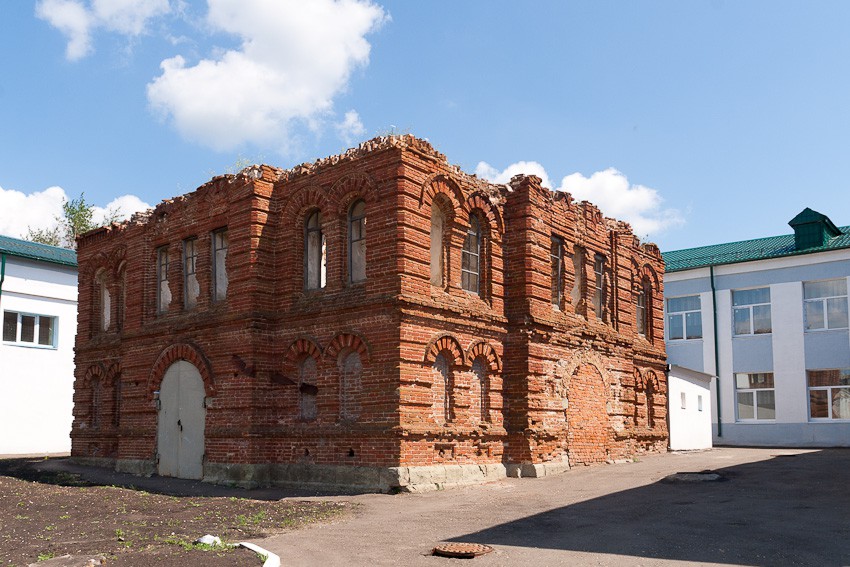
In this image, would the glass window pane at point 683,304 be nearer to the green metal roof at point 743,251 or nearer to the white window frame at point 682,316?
the white window frame at point 682,316

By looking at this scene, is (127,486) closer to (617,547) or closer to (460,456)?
(460,456)

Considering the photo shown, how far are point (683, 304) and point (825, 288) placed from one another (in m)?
5.89

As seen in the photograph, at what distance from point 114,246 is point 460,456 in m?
13.6

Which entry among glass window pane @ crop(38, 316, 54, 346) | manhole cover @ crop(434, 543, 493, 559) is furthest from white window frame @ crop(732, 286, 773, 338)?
glass window pane @ crop(38, 316, 54, 346)

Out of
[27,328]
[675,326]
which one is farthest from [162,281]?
[675,326]

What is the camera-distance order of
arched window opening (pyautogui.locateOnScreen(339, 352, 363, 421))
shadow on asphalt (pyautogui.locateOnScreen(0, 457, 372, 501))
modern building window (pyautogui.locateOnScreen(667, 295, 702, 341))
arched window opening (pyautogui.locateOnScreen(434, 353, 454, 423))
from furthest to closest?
1. modern building window (pyautogui.locateOnScreen(667, 295, 702, 341))
2. arched window opening (pyautogui.locateOnScreen(434, 353, 454, 423))
3. arched window opening (pyautogui.locateOnScreen(339, 352, 363, 421))
4. shadow on asphalt (pyautogui.locateOnScreen(0, 457, 372, 501))

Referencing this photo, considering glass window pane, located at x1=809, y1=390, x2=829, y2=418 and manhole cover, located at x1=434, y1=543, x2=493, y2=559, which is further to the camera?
glass window pane, located at x1=809, y1=390, x2=829, y2=418

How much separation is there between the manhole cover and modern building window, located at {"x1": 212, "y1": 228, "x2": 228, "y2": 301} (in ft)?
37.3

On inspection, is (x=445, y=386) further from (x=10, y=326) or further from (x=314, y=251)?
(x=10, y=326)

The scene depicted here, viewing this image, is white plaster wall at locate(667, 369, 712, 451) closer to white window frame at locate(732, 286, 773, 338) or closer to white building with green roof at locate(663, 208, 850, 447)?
white building with green roof at locate(663, 208, 850, 447)

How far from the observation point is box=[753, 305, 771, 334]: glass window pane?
33.4 meters

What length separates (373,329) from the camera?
54.5 ft

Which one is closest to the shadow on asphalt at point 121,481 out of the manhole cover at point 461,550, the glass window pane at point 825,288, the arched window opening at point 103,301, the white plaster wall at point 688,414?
the arched window opening at point 103,301

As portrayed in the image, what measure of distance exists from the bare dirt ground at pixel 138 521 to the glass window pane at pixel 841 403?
2403cm
